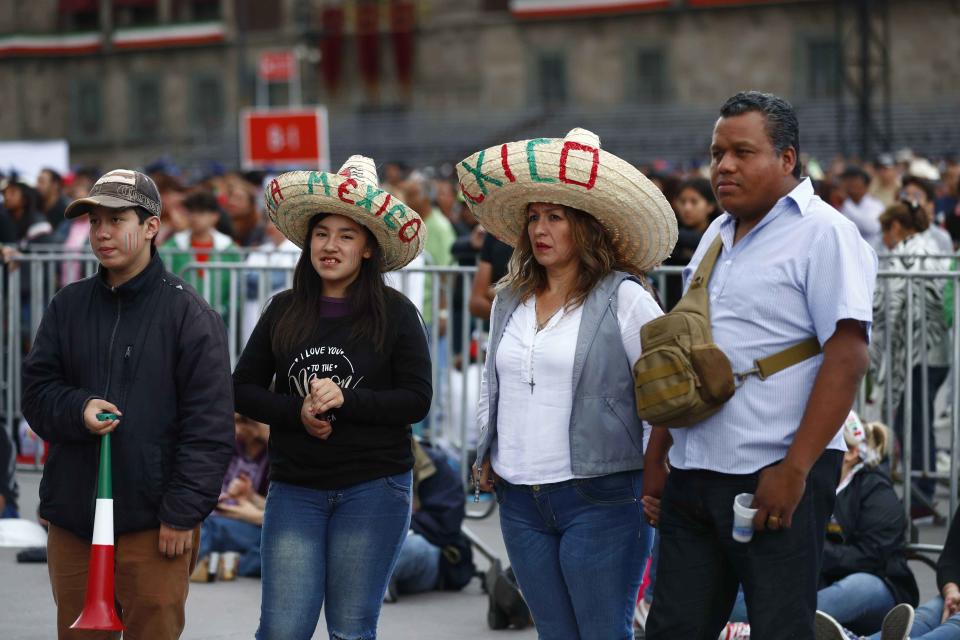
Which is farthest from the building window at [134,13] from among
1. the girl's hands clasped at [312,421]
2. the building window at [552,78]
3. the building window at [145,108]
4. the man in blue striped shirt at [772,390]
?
the man in blue striped shirt at [772,390]

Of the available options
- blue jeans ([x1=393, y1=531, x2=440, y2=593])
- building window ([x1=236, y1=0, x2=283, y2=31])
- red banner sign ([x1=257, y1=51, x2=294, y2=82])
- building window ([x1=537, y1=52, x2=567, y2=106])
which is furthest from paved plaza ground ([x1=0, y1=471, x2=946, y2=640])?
building window ([x1=236, y1=0, x2=283, y2=31])

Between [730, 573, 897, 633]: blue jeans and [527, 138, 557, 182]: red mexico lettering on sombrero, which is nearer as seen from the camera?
[527, 138, 557, 182]: red mexico lettering on sombrero

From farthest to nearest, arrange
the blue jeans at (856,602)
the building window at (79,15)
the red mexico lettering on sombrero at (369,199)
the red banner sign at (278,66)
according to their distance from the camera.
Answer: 1. the building window at (79,15)
2. the red banner sign at (278,66)
3. the blue jeans at (856,602)
4. the red mexico lettering on sombrero at (369,199)

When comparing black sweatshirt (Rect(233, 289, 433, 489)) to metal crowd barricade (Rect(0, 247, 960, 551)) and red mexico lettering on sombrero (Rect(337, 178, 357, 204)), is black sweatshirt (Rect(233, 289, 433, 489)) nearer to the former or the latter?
red mexico lettering on sombrero (Rect(337, 178, 357, 204))

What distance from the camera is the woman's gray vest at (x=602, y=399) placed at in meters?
4.09

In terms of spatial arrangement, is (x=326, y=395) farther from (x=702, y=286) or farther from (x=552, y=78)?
(x=552, y=78)

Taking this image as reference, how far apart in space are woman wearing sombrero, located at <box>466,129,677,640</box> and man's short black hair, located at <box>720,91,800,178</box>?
500mm

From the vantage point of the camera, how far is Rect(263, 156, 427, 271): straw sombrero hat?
451 cm

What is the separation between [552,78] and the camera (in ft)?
155

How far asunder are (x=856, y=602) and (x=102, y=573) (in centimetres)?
302

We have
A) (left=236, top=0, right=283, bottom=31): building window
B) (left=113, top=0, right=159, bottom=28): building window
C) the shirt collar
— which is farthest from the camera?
(left=113, top=0, right=159, bottom=28): building window

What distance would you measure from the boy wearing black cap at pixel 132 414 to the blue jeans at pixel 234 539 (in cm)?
275

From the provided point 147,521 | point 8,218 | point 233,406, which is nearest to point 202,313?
point 233,406

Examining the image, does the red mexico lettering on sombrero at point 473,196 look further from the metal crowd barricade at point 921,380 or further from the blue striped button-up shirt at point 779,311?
the metal crowd barricade at point 921,380
